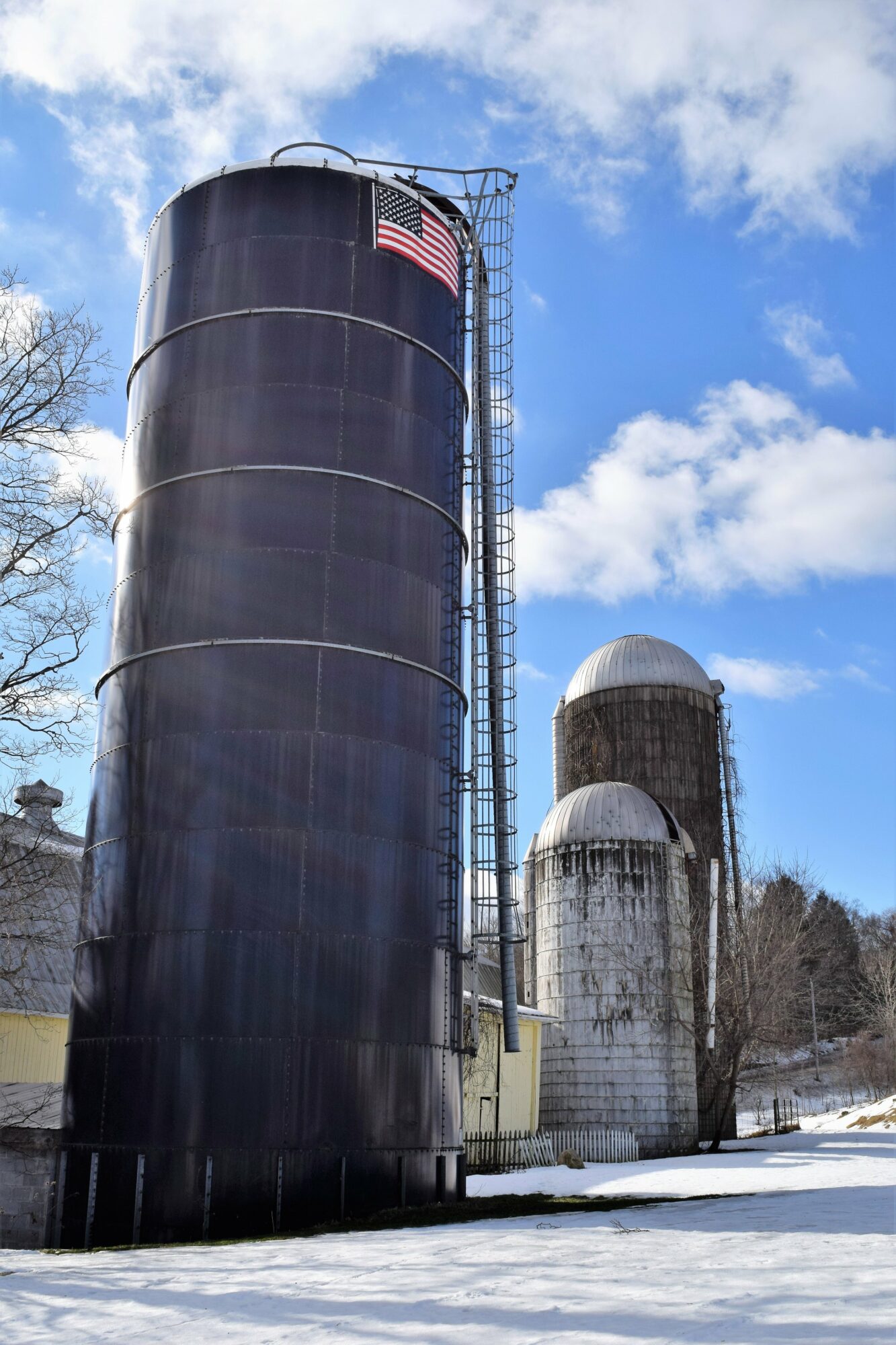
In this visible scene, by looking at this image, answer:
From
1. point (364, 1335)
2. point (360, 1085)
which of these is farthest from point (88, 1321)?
point (360, 1085)

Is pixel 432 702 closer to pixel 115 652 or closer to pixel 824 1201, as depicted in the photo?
pixel 115 652

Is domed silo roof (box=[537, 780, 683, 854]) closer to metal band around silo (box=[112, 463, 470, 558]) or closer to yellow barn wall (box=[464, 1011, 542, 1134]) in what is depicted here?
yellow barn wall (box=[464, 1011, 542, 1134])

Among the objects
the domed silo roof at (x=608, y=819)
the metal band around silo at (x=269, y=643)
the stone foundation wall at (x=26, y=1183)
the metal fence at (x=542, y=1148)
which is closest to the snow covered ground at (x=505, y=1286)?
the stone foundation wall at (x=26, y=1183)

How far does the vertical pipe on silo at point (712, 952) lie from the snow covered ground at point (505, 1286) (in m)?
18.8

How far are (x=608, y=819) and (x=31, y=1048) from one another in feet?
48.9

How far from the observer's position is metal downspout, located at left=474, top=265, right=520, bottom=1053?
17531 millimetres

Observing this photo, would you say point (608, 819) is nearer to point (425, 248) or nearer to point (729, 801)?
point (729, 801)

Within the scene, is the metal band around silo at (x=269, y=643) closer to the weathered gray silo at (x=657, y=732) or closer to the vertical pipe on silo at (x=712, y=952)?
the vertical pipe on silo at (x=712, y=952)

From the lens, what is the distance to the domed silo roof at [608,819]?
30.6 metres

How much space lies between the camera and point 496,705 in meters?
18.0

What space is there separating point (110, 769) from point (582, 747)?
79.6ft

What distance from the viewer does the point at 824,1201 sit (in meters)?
14.3

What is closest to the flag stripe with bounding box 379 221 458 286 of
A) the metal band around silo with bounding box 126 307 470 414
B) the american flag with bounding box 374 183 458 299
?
the american flag with bounding box 374 183 458 299

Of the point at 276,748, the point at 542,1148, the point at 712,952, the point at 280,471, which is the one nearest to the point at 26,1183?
the point at 276,748
